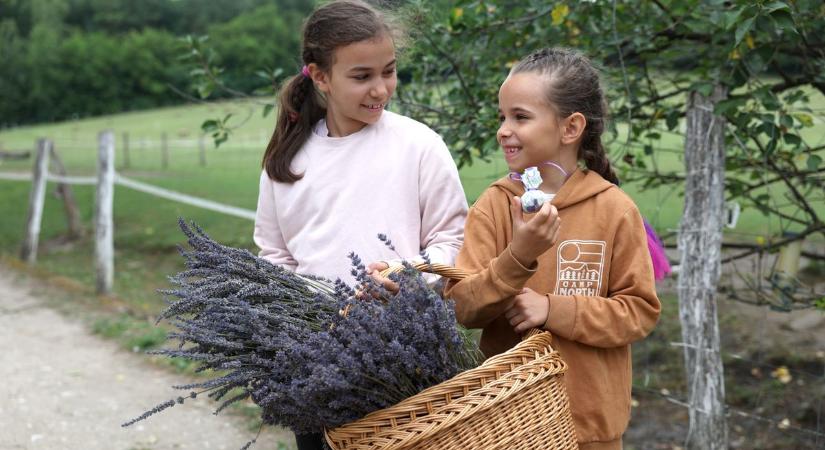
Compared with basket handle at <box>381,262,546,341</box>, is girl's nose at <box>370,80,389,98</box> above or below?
above

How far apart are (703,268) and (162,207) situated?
11.6 metres

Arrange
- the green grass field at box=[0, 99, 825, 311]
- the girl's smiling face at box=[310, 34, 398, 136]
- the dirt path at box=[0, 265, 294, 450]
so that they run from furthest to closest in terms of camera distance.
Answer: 1. the green grass field at box=[0, 99, 825, 311]
2. the dirt path at box=[0, 265, 294, 450]
3. the girl's smiling face at box=[310, 34, 398, 136]

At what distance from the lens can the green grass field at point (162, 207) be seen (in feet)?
14.5

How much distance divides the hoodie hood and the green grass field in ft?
4.29

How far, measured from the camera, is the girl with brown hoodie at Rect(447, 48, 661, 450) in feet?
6.65

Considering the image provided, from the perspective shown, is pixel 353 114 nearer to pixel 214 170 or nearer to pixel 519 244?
pixel 519 244

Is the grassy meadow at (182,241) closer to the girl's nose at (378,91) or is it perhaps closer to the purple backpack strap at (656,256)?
the girl's nose at (378,91)

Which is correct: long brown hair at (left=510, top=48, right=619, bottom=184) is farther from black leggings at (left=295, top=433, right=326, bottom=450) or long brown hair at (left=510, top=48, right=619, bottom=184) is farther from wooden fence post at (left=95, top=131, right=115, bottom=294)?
wooden fence post at (left=95, top=131, right=115, bottom=294)

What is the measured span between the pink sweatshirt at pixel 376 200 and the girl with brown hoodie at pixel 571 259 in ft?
0.60

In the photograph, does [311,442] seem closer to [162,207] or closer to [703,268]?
[703,268]

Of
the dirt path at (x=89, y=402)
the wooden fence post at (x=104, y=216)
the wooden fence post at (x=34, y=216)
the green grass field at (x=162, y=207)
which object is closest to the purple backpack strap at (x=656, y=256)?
the green grass field at (x=162, y=207)

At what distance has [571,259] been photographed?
210 cm

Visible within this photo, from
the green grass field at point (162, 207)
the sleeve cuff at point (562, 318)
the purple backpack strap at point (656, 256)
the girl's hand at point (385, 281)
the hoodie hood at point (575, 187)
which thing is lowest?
the green grass field at point (162, 207)

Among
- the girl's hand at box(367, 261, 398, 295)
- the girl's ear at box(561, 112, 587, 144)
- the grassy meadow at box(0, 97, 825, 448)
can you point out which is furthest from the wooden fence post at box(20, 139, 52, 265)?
the girl's ear at box(561, 112, 587, 144)
